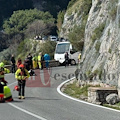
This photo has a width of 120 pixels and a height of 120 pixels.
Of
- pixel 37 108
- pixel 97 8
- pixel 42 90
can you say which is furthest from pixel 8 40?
pixel 37 108

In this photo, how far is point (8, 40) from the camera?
261 feet

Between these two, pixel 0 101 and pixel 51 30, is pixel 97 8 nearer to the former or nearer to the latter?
pixel 0 101

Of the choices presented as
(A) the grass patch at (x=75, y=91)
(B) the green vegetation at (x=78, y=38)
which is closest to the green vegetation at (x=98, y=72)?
(A) the grass patch at (x=75, y=91)

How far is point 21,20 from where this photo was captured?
85812mm

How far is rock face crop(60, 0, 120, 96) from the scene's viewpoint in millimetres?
16797

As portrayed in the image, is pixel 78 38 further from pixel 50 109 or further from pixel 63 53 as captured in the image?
pixel 50 109

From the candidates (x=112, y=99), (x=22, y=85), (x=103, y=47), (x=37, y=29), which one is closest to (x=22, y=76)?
(x=22, y=85)

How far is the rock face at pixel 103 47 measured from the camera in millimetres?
16797

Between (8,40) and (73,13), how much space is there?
21249 mm

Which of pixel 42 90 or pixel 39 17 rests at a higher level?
pixel 39 17

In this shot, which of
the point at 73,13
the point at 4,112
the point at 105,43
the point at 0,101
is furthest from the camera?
the point at 73,13

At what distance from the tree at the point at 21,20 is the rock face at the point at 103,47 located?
58.6 m

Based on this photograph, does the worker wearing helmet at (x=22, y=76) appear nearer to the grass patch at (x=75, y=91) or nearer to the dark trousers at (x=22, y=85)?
the dark trousers at (x=22, y=85)

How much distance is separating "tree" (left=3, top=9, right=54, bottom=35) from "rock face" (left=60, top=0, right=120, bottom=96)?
58571mm
